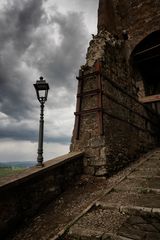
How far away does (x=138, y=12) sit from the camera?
9609 mm

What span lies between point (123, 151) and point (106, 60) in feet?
9.42

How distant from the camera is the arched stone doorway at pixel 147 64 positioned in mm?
9195

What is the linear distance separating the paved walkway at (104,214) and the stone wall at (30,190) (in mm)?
147

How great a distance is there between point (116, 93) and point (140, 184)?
3.13 meters

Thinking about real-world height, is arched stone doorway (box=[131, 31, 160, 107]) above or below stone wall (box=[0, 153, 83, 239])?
above

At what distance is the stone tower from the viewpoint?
5.11 metres

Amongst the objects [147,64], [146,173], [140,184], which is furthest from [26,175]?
[147,64]

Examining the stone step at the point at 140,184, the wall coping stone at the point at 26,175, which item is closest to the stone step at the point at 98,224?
the stone step at the point at 140,184

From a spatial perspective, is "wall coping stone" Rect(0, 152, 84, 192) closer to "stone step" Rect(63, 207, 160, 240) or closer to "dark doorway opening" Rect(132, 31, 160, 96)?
"stone step" Rect(63, 207, 160, 240)

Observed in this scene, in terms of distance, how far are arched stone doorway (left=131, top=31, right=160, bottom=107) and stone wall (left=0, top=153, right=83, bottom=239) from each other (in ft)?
19.8

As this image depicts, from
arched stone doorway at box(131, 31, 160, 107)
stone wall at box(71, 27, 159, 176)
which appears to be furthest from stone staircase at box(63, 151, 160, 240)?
arched stone doorway at box(131, 31, 160, 107)

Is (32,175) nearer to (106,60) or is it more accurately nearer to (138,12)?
(106,60)

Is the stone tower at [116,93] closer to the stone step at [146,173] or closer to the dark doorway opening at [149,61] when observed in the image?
the dark doorway opening at [149,61]

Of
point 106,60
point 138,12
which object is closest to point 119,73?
point 106,60
